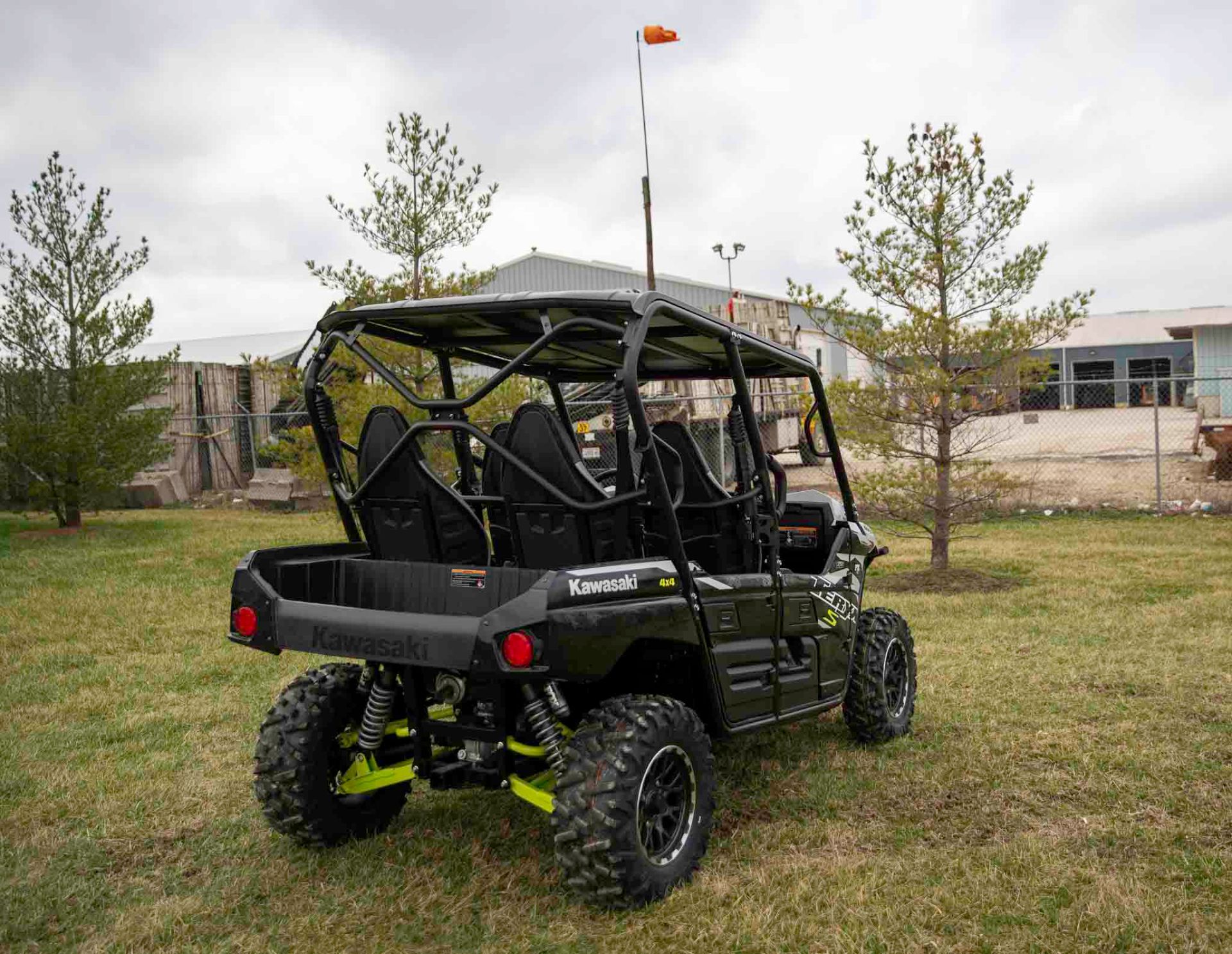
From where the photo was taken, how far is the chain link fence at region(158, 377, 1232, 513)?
39.6 feet

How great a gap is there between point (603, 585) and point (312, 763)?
4.58 ft

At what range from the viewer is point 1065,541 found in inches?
496

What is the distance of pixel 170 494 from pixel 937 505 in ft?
50.9

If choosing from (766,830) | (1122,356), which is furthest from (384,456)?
(1122,356)

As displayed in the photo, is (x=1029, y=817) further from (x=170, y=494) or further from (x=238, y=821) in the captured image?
(x=170, y=494)

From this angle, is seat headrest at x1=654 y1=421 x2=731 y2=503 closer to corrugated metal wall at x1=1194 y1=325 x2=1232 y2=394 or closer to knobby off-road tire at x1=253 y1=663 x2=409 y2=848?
knobby off-road tire at x1=253 y1=663 x2=409 y2=848

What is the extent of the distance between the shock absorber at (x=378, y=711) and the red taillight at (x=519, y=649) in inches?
30.0

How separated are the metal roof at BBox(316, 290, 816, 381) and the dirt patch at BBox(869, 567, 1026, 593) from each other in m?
5.27

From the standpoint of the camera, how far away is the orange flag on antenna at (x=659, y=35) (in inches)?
559

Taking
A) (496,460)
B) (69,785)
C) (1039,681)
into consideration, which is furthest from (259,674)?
(1039,681)

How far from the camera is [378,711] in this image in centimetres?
408

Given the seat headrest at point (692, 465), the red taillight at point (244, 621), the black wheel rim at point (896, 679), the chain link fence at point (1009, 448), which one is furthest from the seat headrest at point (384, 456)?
the black wheel rim at point (896, 679)

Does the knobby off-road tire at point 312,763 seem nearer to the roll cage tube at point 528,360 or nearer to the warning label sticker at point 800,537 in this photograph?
the roll cage tube at point 528,360

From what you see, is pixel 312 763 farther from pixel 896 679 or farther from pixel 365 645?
pixel 896 679
